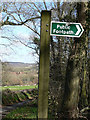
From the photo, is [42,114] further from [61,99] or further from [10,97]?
[10,97]

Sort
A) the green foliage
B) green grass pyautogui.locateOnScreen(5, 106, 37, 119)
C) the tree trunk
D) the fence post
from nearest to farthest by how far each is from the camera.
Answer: the fence post < the tree trunk < green grass pyautogui.locateOnScreen(5, 106, 37, 119) < the green foliage

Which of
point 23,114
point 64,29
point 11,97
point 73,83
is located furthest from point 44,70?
point 11,97

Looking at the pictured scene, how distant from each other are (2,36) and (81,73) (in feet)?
24.6

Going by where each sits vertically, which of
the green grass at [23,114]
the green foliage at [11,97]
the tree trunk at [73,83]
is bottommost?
the green foliage at [11,97]

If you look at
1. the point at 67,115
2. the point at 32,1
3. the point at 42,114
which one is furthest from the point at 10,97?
the point at 42,114

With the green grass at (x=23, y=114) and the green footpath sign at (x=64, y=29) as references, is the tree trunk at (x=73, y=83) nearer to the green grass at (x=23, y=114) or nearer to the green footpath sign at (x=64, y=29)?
the green footpath sign at (x=64, y=29)

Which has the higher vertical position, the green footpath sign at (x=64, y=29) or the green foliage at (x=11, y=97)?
the green footpath sign at (x=64, y=29)

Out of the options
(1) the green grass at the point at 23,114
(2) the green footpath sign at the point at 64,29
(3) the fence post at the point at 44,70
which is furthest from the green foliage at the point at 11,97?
(2) the green footpath sign at the point at 64,29

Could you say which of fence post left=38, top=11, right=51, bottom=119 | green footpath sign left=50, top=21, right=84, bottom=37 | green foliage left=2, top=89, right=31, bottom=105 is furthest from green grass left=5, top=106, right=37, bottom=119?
green footpath sign left=50, top=21, right=84, bottom=37

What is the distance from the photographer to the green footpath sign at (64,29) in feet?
6.63

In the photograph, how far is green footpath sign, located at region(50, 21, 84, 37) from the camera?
6.63 feet

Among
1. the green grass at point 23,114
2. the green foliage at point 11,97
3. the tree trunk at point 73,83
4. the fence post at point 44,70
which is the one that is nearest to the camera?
the fence post at point 44,70

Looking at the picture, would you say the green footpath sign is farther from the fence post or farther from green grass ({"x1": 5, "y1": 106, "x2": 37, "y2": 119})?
green grass ({"x1": 5, "y1": 106, "x2": 37, "y2": 119})

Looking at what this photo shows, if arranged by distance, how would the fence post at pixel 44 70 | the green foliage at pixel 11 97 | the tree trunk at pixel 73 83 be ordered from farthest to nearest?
1. the green foliage at pixel 11 97
2. the tree trunk at pixel 73 83
3. the fence post at pixel 44 70
